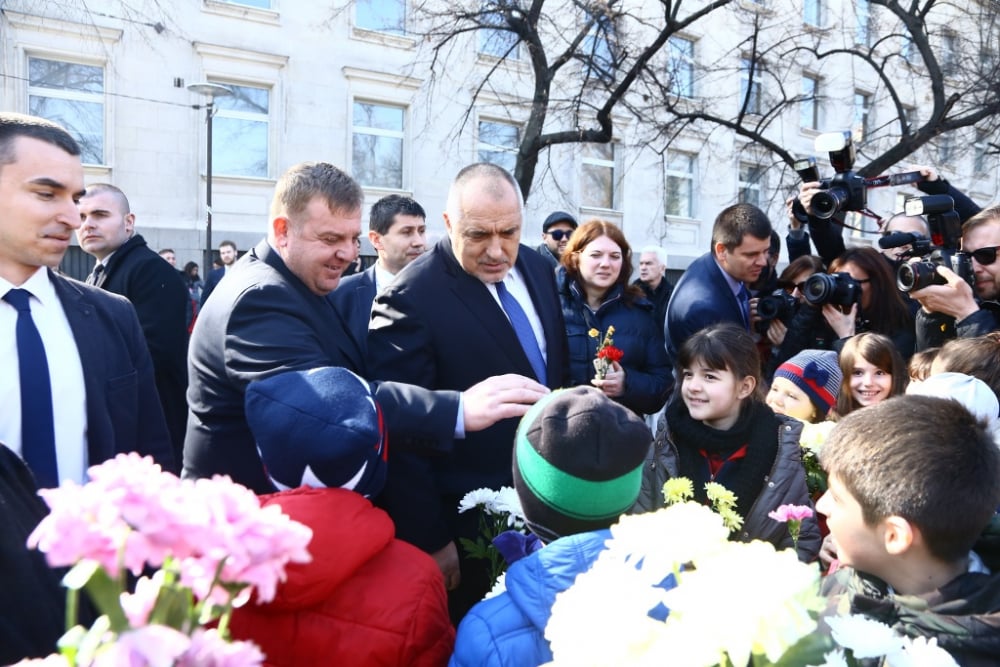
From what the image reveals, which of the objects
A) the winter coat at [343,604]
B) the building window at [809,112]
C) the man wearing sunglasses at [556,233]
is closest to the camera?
the winter coat at [343,604]

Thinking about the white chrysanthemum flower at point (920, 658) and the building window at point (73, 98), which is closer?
the white chrysanthemum flower at point (920, 658)

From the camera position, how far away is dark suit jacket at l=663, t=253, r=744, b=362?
3641 mm

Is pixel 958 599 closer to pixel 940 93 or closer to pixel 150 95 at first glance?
pixel 940 93

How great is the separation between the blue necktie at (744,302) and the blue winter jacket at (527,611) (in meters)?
2.80

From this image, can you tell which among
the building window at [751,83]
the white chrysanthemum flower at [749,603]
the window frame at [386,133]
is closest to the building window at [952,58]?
the building window at [751,83]

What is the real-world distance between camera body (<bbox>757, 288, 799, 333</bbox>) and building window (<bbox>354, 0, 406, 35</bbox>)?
12478 mm

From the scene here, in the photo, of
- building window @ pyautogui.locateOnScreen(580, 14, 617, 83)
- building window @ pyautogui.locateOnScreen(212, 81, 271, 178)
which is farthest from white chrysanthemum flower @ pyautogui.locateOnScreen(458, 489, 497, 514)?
building window @ pyautogui.locateOnScreen(212, 81, 271, 178)

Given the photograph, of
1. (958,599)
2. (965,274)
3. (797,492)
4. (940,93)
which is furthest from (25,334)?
(940,93)

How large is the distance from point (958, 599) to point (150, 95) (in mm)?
13826

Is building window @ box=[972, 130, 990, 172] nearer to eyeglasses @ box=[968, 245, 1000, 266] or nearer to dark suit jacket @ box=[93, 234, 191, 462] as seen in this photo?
eyeglasses @ box=[968, 245, 1000, 266]

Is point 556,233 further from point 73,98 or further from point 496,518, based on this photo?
point 73,98

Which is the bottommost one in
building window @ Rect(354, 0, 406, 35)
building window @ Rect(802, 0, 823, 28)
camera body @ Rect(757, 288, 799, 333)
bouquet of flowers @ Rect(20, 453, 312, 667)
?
bouquet of flowers @ Rect(20, 453, 312, 667)

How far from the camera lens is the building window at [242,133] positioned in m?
13.7

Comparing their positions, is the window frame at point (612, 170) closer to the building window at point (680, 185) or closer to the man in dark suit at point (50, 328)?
the building window at point (680, 185)
